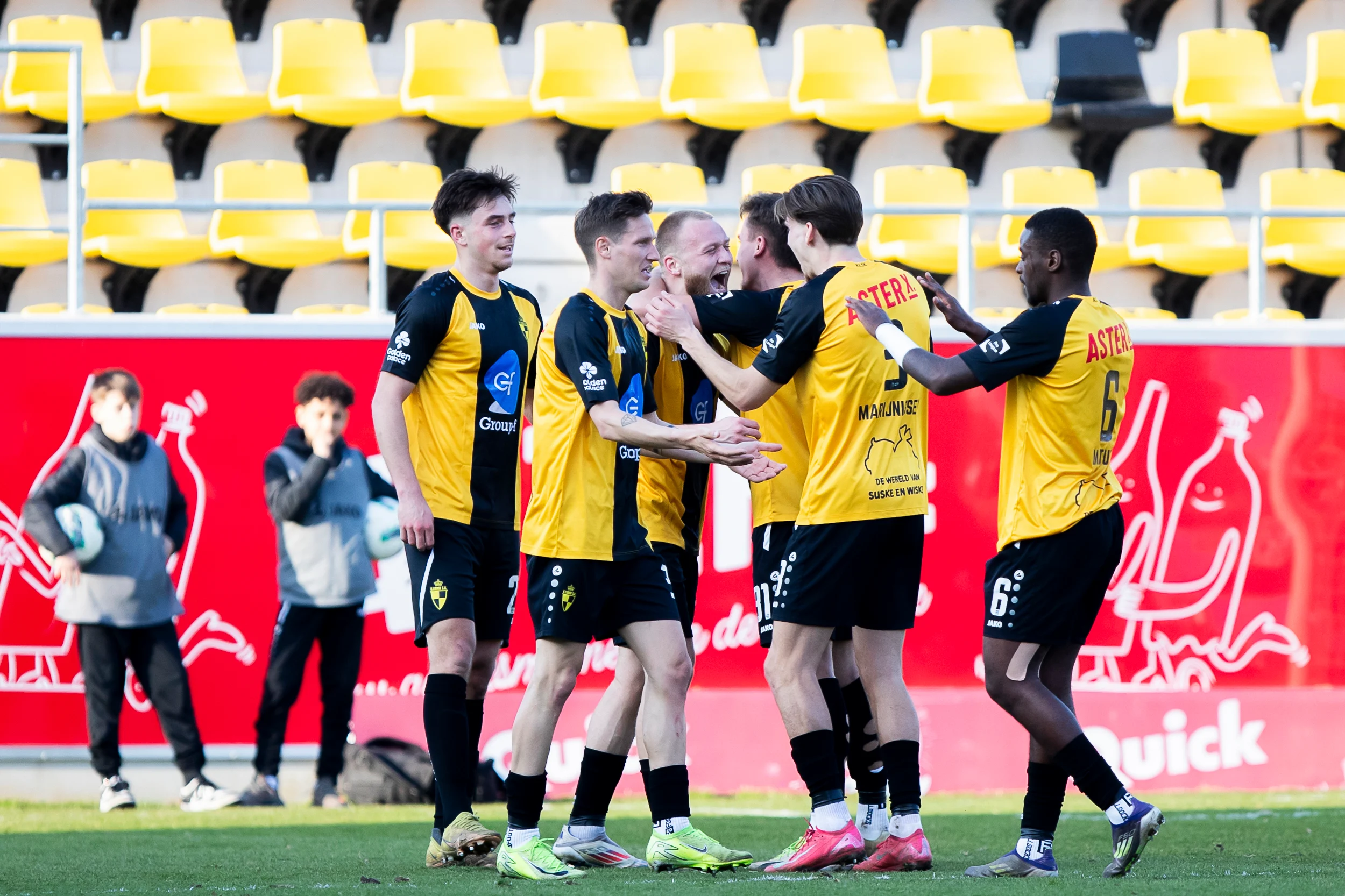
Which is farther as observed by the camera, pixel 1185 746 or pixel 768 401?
pixel 1185 746

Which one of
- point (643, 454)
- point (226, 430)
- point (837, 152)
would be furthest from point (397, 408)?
point (837, 152)

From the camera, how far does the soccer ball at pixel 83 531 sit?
860cm

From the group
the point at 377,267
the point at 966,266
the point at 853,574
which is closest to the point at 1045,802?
the point at 853,574

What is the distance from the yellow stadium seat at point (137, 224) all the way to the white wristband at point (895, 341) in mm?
7754

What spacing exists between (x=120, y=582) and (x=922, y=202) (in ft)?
21.5

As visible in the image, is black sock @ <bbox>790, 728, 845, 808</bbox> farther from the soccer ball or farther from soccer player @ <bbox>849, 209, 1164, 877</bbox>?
the soccer ball

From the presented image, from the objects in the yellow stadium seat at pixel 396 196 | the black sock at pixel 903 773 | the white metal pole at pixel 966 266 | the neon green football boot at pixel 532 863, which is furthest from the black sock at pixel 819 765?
the yellow stadium seat at pixel 396 196

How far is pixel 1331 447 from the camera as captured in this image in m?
9.69

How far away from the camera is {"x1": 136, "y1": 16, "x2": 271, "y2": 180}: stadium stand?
12.4 metres

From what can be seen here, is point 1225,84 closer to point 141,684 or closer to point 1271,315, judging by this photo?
point 1271,315

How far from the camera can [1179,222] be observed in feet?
41.8

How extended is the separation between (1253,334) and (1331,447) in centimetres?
80

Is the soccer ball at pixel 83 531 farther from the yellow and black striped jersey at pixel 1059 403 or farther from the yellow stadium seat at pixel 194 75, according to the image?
the yellow and black striped jersey at pixel 1059 403

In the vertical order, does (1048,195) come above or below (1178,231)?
above
